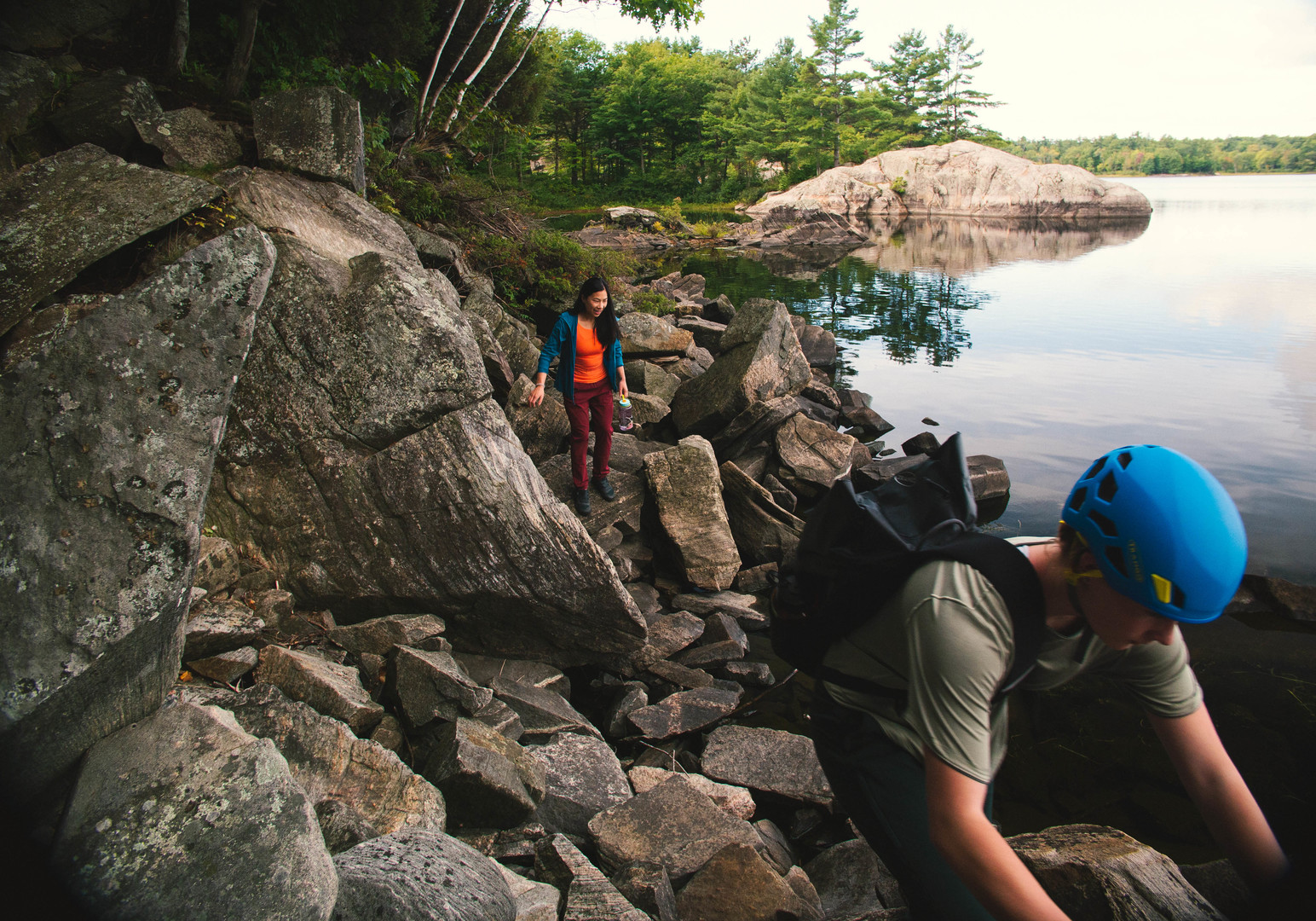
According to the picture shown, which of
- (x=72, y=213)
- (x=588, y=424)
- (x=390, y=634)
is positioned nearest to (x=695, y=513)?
(x=588, y=424)

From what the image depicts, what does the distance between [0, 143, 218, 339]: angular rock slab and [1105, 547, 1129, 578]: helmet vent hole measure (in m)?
3.69

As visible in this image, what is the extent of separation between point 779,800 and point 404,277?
505cm

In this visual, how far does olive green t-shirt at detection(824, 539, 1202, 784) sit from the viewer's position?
77.6 inches

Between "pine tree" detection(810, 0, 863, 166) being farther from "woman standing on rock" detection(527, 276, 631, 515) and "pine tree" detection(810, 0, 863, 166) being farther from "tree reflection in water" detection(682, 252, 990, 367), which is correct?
"woman standing on rock" detection(527, 276, 631, 515)

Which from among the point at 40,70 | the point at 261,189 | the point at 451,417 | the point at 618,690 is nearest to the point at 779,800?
the point at 618,690

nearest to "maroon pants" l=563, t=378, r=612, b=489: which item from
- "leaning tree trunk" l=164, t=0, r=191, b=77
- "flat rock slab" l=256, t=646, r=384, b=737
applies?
"flat rock slab" l=256, t=646, r=384, b=737

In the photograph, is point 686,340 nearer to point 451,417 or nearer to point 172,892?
point 451,417

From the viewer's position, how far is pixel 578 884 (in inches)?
137

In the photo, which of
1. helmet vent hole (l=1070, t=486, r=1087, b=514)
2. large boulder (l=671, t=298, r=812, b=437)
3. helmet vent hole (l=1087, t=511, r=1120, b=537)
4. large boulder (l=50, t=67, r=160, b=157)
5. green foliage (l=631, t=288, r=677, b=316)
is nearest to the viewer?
helmet vent hole (l=1087, t=511, r=1120, b=537)

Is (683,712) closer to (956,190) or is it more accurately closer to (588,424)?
(588,424)

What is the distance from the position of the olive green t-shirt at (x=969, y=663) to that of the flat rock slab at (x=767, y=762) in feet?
10.6

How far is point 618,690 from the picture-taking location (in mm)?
6539

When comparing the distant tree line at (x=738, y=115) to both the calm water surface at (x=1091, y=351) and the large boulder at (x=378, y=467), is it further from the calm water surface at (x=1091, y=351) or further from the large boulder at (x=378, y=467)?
the large boulder at (x=378, y=467)

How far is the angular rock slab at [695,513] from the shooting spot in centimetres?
874
